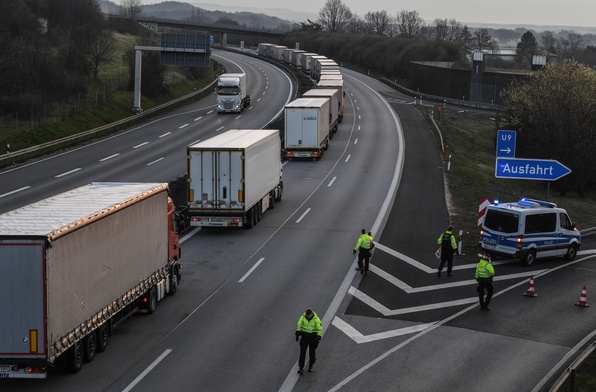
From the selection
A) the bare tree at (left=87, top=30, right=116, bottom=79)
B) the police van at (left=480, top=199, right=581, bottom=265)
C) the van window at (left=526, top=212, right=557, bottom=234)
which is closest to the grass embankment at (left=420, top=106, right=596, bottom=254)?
the van window at (left=526, top=212, right=557, bottom=234)

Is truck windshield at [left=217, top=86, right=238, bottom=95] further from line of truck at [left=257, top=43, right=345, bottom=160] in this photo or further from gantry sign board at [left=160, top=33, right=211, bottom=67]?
line of truck at [left=257, top=43, right=345, bottom=160]

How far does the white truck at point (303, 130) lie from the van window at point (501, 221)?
73.2 ft

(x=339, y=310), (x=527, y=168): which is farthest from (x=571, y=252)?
(x=339, y=310)

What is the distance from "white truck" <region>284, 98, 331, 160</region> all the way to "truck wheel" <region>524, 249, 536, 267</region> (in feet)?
76.3

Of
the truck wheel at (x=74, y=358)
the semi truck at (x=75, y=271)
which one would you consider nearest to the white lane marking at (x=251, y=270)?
the semi truck at (x=75, y=271)

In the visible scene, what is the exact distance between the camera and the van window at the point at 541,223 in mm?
29219

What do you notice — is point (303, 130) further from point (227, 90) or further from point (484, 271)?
point (484, 271)

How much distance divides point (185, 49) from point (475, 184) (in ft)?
105

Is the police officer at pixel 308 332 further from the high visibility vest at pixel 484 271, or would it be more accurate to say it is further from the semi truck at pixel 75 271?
the high visibility vest at pixel 484 271

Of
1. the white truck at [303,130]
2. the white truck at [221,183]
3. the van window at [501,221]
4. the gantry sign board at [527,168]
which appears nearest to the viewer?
the gantry sign board at [527,168]

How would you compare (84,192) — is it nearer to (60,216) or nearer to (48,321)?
(60,216)

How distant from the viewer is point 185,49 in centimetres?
6988

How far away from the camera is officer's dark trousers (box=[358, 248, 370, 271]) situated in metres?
26.6

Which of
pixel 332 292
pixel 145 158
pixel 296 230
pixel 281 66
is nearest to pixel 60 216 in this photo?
pixel 332 292
